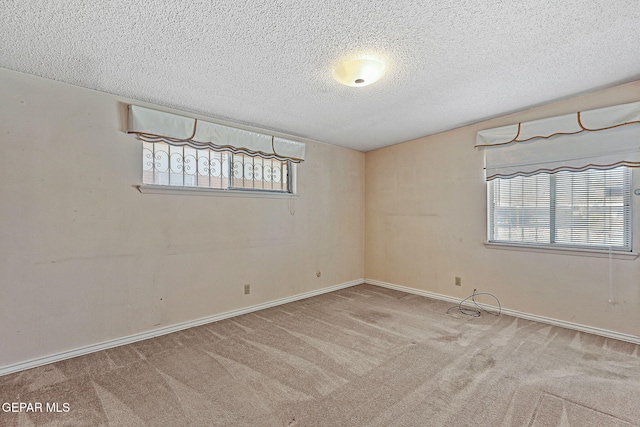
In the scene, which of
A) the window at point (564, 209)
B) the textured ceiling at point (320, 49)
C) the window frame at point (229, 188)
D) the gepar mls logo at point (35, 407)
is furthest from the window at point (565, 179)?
the gepar mls logo at point (35, 407)

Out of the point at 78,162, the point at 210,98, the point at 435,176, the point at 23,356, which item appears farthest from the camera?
the point at 435,176

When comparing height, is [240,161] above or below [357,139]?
below

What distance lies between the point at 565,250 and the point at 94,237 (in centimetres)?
456

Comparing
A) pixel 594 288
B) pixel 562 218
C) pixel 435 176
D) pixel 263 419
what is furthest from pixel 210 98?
pixel 594 288

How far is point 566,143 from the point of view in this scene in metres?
2.98

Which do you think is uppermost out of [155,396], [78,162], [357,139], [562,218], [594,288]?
[357,139]

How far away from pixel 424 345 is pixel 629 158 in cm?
251

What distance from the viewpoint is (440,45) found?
78.2 inches

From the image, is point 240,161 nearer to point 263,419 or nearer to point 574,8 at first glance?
point 263,419

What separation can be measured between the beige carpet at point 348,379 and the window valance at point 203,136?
1.98 metres

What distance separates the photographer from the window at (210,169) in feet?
9.81

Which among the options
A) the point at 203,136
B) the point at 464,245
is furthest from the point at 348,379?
the point at 203,136

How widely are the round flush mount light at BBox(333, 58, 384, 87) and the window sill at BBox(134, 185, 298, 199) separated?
6.11 feet

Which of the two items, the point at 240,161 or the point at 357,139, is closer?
the point at 240,161
